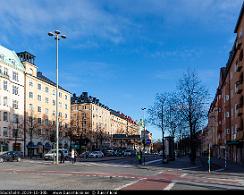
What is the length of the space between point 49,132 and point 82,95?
2076 inches

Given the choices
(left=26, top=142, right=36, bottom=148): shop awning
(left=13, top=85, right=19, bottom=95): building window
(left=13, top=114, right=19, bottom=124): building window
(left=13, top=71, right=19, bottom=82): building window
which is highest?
(left=13, top=71, right=19, bottom=82): building window

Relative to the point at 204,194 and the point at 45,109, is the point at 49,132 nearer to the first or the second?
the point at 45,109

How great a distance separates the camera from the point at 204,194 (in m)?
3.20

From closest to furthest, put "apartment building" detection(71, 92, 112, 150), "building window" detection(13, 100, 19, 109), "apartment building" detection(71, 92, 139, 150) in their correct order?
"building window" detection(13, 100, 19, 109) → "apartment building" detection(71, 92, 139, 150) → "apartment building" detection(71, 92, 112, 150)

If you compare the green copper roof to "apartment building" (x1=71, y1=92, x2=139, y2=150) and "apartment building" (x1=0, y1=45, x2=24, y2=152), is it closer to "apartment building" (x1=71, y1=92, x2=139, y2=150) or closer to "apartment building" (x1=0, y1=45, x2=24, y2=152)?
"apartment building" (x1=0, y1=45, x2=24, y2=152)

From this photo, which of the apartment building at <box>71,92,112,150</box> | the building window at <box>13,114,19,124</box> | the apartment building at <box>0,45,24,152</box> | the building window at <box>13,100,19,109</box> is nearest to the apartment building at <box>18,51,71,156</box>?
the apartment building at <box>0,45,24,152</box>

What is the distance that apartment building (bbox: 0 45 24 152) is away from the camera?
247 ft

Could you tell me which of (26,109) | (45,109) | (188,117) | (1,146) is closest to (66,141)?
(45,109)

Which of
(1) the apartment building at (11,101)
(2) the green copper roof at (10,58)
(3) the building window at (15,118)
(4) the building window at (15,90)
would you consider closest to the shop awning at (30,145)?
(1) the apartment building at (11,101)

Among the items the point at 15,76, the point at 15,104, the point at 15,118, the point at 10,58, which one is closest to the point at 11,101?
the point at 15,104

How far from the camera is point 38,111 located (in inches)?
3563

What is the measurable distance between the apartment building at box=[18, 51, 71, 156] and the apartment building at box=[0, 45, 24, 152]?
1.89 meters

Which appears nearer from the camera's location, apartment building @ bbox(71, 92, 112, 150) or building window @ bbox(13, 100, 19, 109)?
building window @ bbox(13, 100, 19, 109)

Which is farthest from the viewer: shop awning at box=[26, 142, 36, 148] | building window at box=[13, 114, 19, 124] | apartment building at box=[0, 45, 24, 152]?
shop awning at box=[26, 142, 36, 148]
